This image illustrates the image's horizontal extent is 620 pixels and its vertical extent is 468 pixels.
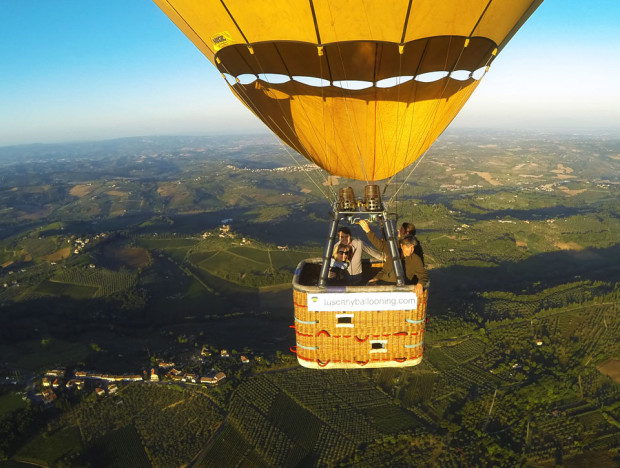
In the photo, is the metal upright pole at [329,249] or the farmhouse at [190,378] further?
the farmhouse at [190,378]

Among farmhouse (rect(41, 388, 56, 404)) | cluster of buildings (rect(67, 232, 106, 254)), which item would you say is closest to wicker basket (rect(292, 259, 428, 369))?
farmhouse (rect(41, 388, 56, 404))

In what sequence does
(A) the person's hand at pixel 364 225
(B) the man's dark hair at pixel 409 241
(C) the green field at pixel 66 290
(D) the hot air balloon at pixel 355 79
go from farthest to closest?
(C) the green field at pixel 66 290, (A) the person's hand at pixel 364 225, (B) the man's dark hair at pixel 409 241, (D) the hot air balloon at pixel 355 79

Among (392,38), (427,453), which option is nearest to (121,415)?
(427,453)

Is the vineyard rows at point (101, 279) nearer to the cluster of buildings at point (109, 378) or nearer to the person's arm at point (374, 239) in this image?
the cluster of buildings at point (109, 378)

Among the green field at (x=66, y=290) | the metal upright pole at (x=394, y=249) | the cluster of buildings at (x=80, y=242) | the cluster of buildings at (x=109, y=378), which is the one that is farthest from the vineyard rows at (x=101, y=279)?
the metal upright pole at (x=394, y=249)

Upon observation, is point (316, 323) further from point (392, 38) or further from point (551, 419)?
point (551, 419)

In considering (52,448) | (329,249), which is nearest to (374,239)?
(329,249)

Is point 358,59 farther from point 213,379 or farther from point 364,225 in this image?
point 213,379
